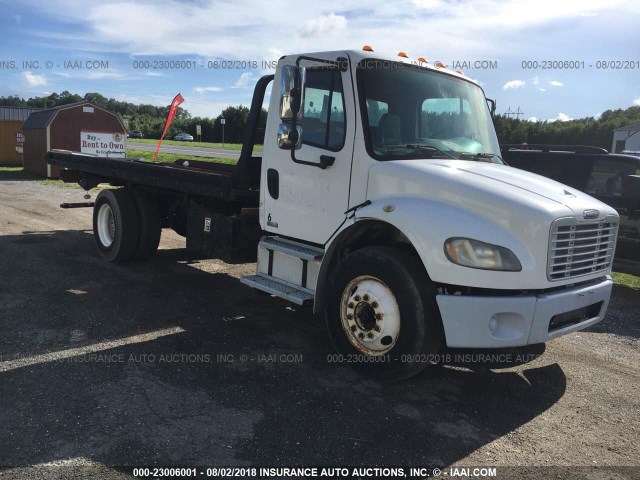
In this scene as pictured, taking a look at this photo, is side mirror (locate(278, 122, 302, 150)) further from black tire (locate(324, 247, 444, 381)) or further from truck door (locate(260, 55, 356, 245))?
black tire (locate(324, 247, 444, 381))

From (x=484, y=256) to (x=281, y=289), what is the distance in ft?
6.63

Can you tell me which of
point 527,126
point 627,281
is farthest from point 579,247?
point 527,126

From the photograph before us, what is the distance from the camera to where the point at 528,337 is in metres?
3.84

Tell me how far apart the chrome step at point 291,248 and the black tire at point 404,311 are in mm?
584

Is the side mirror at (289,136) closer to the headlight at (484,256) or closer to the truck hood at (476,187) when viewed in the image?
the truck hood at (476,187)

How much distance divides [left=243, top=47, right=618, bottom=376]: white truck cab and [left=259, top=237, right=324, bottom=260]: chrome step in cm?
2

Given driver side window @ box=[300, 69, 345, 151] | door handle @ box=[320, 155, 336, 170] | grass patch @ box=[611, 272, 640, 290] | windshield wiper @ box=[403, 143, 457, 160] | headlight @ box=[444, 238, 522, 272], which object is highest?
driver side window @ box=[300, 69, 345, 151]

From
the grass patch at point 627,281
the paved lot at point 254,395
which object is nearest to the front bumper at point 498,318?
the paved lot at point 254,395

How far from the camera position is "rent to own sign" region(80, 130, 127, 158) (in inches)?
778

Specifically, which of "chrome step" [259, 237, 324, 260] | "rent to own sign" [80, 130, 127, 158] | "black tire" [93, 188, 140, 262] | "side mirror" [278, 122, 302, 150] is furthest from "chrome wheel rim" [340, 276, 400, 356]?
"rent to own sign" [80, 130, 127, 158]

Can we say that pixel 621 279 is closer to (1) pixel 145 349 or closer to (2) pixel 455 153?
(2) pixel 455 153

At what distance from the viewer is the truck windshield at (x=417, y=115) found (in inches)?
183

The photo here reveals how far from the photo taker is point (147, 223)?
7852 mm

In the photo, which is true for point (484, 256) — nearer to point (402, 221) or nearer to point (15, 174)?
point (402, 221)
